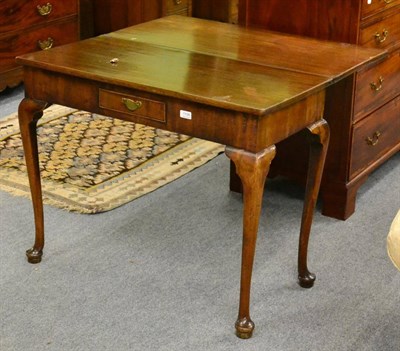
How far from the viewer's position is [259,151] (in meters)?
2.58

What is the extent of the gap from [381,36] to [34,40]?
2238mm

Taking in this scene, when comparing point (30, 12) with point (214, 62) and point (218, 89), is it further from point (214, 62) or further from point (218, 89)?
point (218, 89)

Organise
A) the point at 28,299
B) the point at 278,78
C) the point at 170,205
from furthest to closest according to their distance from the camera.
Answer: the point at 170,205, the point at 28,299, the point at 278,78

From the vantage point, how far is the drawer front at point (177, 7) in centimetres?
582

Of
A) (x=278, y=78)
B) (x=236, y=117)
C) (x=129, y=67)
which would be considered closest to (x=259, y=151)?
(x=236, y=117)

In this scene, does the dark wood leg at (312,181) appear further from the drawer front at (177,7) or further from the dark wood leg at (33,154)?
the drawer front at (177,7)

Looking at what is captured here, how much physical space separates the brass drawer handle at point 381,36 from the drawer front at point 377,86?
0.35 ft

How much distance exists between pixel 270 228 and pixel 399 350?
933mm

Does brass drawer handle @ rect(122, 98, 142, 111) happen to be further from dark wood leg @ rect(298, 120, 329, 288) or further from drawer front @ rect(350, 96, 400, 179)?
drawer front @ rect(350, 96, 400, 179)

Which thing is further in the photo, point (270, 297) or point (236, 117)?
point (270, 297)

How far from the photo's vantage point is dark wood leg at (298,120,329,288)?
113 inches

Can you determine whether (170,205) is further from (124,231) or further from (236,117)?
(236,117)

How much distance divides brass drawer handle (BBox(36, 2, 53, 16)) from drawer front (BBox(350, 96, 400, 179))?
Answer: 2.17 m

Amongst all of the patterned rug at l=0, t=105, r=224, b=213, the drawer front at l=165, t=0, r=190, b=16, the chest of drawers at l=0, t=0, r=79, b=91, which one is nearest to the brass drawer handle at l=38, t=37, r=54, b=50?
the chest of drawers at l=0, t=0, r=79, b=91
